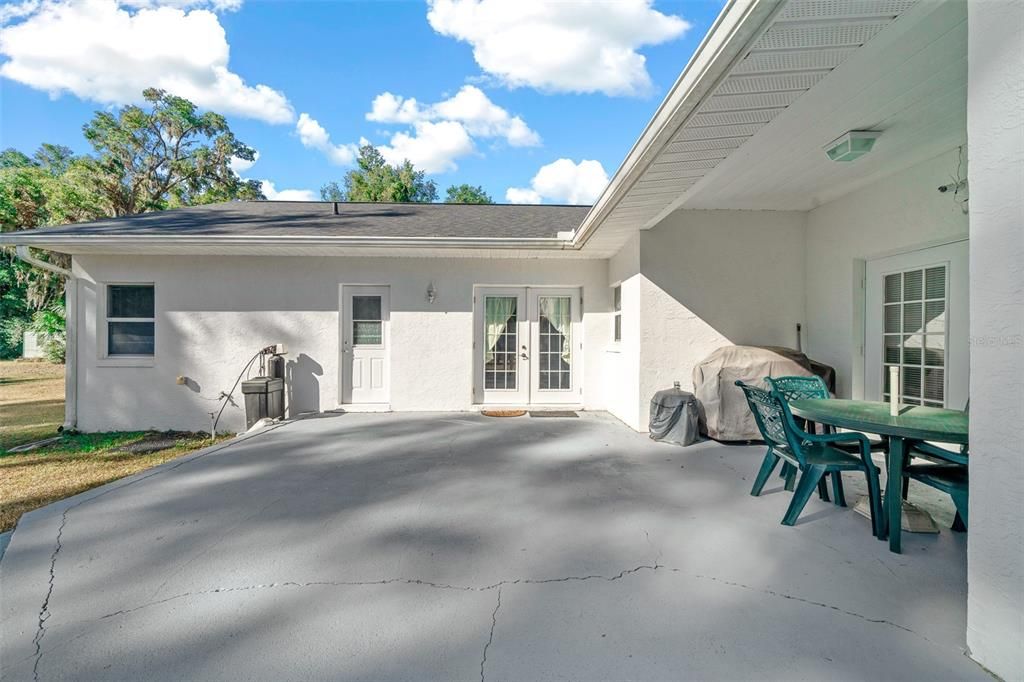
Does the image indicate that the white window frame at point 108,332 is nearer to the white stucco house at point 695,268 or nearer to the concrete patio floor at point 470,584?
the white stucco house at point 695,268

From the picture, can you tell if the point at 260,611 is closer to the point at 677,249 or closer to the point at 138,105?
the point at 677,249

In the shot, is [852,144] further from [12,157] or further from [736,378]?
[12,157]

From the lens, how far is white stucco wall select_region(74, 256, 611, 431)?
681 centimetres

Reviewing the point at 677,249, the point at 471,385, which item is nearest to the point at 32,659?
the point at 471,385

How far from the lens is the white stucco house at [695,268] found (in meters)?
1.71

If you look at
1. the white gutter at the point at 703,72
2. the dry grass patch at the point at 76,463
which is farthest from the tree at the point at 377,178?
the white gutter at the point at 703,72

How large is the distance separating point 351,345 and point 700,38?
640cm

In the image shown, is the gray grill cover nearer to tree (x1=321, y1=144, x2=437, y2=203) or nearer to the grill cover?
the grill cover

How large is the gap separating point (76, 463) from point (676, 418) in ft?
22.9

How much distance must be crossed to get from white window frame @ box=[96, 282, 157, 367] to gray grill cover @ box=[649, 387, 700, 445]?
7399 millimetres

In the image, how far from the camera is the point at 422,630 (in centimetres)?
197

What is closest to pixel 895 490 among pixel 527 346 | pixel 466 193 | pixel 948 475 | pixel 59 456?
pixel 948 475

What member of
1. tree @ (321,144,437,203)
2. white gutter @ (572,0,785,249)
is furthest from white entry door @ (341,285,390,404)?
tree @ (321,144,437,203)

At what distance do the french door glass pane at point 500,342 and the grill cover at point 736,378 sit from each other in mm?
3120
